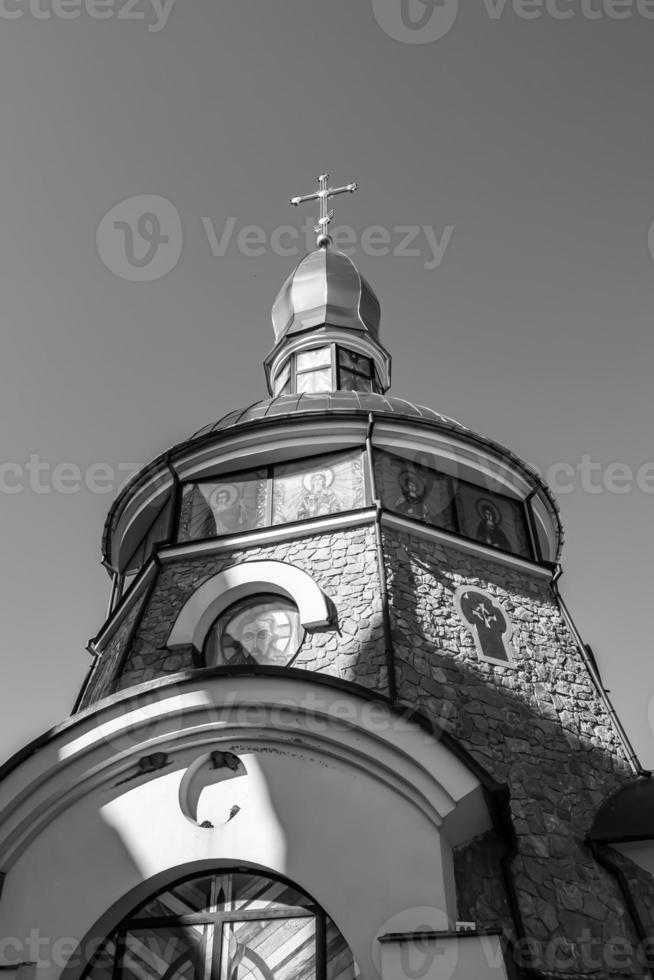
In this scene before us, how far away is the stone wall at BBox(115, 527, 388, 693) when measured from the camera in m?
7.06

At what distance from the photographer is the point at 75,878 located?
493 cm

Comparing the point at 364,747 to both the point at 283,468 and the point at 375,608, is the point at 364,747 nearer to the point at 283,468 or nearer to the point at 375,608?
the point at 375,608

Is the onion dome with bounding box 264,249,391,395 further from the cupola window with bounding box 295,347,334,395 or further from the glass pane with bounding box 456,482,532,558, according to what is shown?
the glass pane with bounding box 456,482,532,558

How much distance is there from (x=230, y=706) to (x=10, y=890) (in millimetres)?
1705

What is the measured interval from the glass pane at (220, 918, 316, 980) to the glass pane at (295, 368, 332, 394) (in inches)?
393

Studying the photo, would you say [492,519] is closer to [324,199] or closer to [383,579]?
[383,579]

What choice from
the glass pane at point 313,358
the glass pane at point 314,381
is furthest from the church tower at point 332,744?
the glass pane at point 313,358

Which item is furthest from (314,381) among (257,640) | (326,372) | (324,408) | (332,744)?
(332,744)

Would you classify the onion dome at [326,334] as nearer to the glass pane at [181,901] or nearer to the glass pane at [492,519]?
the glass pane at [492,519]

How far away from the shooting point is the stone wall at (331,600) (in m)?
7.06

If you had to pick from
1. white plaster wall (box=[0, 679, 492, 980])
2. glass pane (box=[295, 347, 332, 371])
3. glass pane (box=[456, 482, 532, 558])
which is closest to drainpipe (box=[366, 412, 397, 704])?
glass pane (box=[456, 482, 532, 558])

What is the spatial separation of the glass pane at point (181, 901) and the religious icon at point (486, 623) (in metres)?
3.38

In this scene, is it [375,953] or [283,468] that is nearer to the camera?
[375,953]

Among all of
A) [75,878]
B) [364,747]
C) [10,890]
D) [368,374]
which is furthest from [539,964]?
[368,374]
